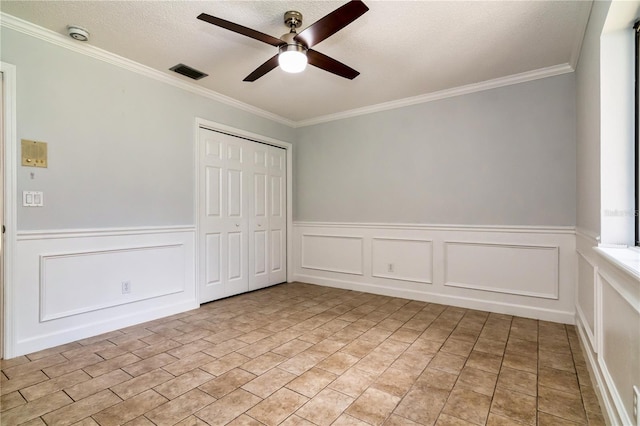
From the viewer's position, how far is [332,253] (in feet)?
15.5

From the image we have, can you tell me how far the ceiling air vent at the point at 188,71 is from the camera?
3.16 metres

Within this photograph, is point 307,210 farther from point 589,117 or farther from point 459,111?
point 589,117

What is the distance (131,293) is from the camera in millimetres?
3090

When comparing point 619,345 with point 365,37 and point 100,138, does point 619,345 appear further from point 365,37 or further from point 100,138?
point 100,138

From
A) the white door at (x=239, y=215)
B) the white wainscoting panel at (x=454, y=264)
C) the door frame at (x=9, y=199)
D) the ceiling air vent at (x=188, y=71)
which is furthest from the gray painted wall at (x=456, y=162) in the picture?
the door frame at (x=9, y=199)

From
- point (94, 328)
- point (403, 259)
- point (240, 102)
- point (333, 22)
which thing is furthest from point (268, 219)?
point (333, 22)

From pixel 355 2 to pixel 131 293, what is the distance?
10.4ft

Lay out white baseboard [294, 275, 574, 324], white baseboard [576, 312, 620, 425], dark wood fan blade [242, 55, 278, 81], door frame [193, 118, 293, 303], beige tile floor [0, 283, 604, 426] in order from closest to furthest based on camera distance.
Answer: white baseboard [576, 312, 620, 425] → beige tile floor [0, 283, 604, 426] → dark wood fan blade [242, 55, 278, 81] → white baseboard [294, 275, 574, 324] → door frame [193, 118, 293, 303]

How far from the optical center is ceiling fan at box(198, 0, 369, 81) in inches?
74.0

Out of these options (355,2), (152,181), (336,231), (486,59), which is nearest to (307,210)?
(336,231)

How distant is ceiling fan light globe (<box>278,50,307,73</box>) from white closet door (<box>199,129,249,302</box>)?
1942 mm

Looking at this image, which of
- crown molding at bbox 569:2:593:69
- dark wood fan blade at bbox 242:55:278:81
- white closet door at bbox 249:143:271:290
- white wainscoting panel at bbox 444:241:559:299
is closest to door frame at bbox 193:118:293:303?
white closet door at bbox 249:143:271:290

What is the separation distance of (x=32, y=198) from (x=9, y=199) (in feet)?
0.44

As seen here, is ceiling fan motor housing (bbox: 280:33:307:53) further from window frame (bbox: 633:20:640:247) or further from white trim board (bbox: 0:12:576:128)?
window frame (bbox: 633:20:640:247)
